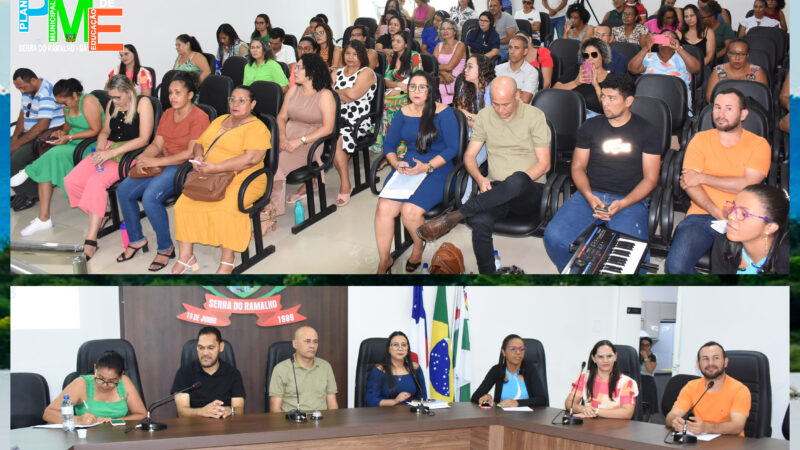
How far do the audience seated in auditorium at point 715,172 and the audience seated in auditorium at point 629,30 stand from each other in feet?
2.05

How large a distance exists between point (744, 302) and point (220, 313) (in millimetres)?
3695

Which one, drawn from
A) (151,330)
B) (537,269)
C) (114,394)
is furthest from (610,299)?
(114,394)

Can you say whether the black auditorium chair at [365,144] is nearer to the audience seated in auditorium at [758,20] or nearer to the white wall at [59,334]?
the white wall at [59,334]

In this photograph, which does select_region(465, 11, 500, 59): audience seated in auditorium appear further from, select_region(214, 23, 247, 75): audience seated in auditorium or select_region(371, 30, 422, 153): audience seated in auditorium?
select_region(214, 23, 247, 75): audience seated in auditorium

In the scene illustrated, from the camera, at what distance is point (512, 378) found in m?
4.71

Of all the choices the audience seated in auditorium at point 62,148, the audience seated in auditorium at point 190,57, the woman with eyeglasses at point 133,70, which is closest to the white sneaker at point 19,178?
the audience seated in auditorium at point 62,148

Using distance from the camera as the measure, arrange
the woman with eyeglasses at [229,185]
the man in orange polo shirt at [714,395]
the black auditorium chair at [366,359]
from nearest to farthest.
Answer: the man in orange polo shirt at [714,395] → the black auditorium chair at [366,359] → the woman with eyeglasses at [229,185]

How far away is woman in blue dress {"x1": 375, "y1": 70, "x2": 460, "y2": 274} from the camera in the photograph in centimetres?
497

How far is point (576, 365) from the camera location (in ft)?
21.9

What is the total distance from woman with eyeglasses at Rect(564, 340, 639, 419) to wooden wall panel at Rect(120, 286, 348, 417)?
1983 millimetres

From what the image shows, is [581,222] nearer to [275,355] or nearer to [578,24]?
[578,24]

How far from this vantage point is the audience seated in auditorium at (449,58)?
4.97 metres

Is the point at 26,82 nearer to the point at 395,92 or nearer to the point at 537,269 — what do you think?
the point at 395,92

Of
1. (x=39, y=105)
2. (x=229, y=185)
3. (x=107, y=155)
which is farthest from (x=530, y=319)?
(x=39, y=105)
